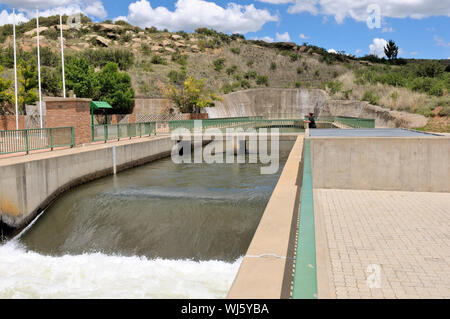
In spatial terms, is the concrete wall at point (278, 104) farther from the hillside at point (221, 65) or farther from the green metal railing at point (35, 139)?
the green metal railing at point (35, 139)

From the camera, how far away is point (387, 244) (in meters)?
6.54

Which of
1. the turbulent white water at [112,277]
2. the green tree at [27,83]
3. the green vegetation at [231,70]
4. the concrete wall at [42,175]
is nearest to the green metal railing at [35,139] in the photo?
the concrete wall at [42,175]

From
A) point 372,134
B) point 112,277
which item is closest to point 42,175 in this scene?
point 112,277

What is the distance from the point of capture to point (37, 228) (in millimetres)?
11727

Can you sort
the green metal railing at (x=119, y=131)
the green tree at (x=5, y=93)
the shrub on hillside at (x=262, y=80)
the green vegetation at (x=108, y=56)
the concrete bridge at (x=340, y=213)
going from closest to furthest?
the concrete bridge at (x=340, y=213) → the green metal railing at (x=119, y=131) → the green tree at (x=5, y=93) → the green vegetation at (x=108, y=56) → the shrub on hillside at (x=262, y=80)

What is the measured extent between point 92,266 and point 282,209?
4.64 m

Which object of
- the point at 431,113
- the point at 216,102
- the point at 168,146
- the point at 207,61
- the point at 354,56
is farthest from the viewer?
the point at 354,56

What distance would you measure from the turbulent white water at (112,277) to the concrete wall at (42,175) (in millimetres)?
2154

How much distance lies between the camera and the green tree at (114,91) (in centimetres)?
3847

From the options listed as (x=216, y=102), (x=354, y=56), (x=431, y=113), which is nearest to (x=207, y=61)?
(x=216, y=102)

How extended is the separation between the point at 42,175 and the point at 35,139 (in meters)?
2.83

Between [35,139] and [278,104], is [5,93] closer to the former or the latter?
[35,139]

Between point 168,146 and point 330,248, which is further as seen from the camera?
point 168,146
